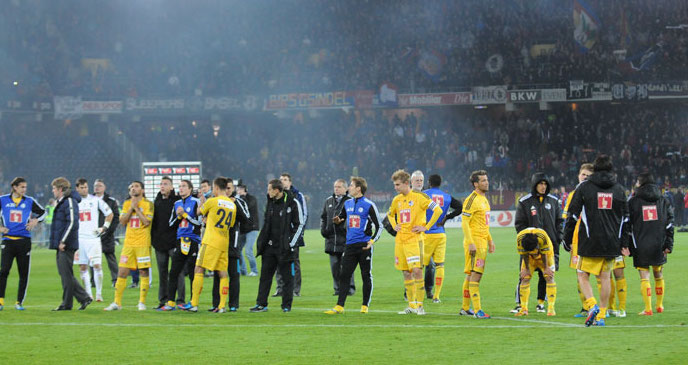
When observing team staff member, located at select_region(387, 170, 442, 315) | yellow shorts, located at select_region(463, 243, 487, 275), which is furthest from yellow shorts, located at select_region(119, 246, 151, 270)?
yellow shorts, located at select_region(463, 243, 487, 275)

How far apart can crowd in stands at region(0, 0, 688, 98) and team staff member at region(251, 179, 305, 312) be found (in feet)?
127

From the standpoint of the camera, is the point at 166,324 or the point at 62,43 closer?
the point at 166,324

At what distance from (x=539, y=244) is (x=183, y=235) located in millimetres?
5784

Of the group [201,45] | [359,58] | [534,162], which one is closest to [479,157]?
[534,162]

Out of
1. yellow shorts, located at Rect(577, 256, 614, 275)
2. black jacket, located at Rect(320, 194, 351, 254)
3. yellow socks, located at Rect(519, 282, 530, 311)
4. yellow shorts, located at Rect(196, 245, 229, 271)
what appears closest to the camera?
yellow shorts, located at Rect(577, 256, 614, 275)

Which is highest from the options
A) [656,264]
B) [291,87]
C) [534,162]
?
[291,87]

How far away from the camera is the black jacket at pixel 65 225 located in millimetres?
14539

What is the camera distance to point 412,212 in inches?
522

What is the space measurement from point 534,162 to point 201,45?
22.4 m

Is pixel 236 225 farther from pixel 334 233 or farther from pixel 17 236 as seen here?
pixel 17 236

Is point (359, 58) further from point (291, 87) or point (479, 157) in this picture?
point (479, 157)

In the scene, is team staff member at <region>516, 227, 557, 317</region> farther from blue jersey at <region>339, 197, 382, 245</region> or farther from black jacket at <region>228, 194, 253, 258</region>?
black jacket at <region>228, 194, 253, 258</region>

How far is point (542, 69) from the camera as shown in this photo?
169 ft

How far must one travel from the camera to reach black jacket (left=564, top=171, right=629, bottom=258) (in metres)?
11.2
